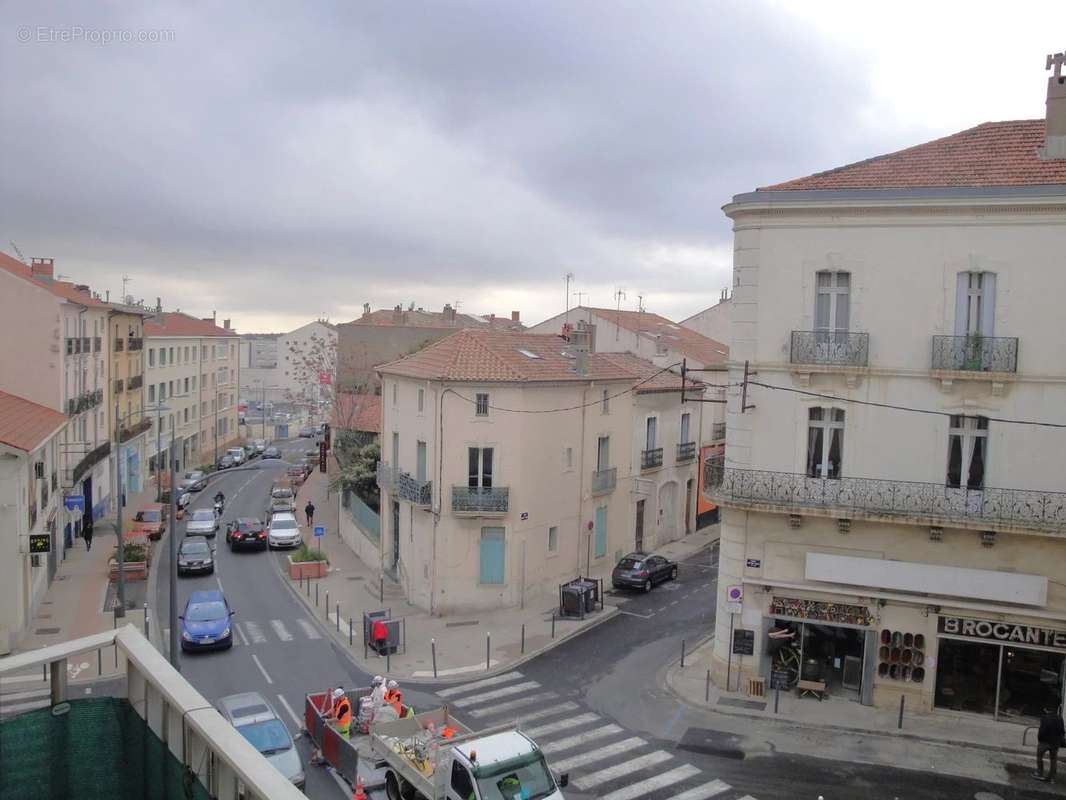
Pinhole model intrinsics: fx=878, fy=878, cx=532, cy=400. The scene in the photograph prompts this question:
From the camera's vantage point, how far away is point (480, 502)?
28812 mm

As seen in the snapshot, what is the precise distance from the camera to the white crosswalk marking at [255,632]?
2584 cm

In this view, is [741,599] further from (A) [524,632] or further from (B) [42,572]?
(B) [42,572]

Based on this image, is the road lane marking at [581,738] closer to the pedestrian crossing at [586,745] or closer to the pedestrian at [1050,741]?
the pedestrian crossing at [586,745]

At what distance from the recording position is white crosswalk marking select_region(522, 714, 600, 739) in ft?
63.1

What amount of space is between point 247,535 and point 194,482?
61.2ft

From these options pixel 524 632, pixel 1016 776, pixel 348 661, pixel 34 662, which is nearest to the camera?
pixel 34 662

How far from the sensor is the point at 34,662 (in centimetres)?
432

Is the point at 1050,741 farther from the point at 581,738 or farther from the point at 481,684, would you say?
the point at 481,684

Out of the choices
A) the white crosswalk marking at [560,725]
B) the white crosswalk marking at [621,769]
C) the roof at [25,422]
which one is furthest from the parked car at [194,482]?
the white crosswalk marking at [621,769]

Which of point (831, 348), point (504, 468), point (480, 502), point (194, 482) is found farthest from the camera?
point (194, 482)

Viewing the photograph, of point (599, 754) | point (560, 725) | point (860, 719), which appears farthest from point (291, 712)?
point (860, 719)

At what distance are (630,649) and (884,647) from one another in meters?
7.47

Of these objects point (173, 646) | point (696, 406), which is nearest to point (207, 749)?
point (173, 646)

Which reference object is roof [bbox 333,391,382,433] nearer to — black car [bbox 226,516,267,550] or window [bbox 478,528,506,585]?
black car [bbox 226,516,267,550]
